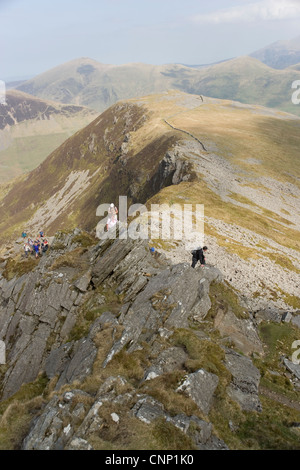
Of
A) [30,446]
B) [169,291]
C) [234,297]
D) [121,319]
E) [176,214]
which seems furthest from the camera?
[176,214]

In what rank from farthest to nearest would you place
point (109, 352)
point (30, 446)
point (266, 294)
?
1. point (266, 294)
2. point (109, 352)
3. point (30, 446)

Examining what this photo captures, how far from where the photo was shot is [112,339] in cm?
2036

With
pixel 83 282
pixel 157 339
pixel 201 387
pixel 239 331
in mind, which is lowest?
pixel 239 331

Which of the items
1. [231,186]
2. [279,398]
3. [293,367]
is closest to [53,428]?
[279,398]

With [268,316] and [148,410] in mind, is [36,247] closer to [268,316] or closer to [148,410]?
[268,316]

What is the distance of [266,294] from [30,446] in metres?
27.8

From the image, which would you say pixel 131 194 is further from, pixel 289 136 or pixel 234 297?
pixel 234 297

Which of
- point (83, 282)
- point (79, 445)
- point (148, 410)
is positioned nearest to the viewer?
point (79, 445)

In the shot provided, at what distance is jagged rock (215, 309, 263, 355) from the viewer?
2333 cm

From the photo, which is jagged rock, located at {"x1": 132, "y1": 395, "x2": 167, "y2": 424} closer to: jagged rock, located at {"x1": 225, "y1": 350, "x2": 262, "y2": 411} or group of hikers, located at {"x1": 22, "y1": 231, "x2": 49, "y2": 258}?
jagged rock, located at {"x1": 225, "y1": 350, "x2": 262, "y2": 411}

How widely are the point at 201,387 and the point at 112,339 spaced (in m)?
7.28

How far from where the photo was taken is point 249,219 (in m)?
59.8

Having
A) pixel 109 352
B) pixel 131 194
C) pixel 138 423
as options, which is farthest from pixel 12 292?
pixel 131 194

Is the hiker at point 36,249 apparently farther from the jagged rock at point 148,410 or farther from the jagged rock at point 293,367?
the jagged rock at point 293,367
